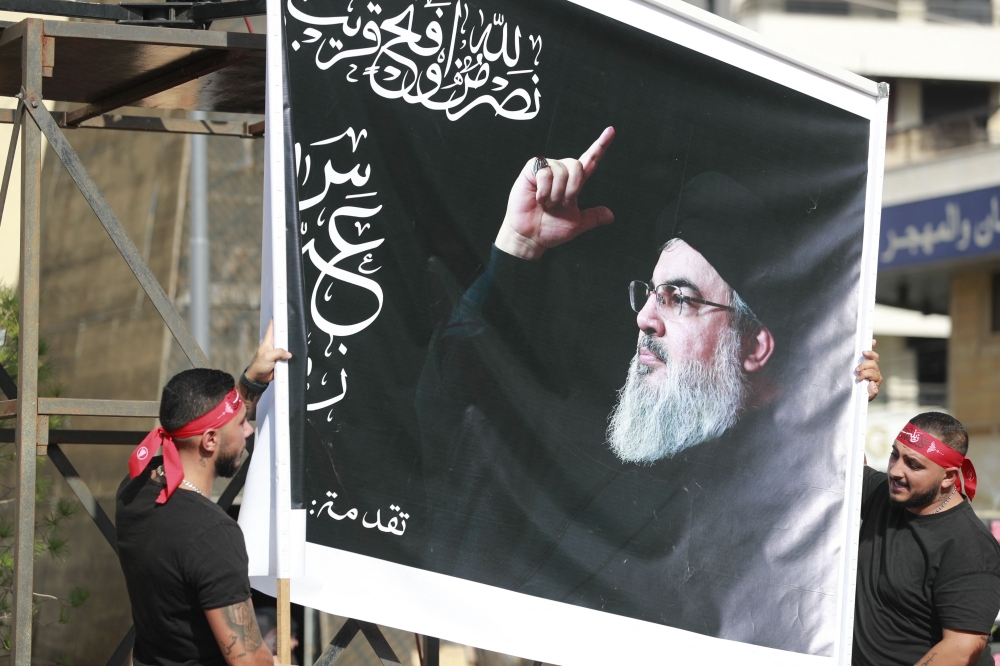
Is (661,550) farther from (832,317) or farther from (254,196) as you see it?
(254,196)

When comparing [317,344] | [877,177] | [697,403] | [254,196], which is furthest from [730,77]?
[254,196]

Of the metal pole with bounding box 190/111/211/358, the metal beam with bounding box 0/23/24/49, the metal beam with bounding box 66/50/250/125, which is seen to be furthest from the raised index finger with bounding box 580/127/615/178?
the metal pole with bounding box 190/111/211/358

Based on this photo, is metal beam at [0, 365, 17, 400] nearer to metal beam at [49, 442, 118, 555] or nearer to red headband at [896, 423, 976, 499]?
metal beam at [49, 442, 118, 555]

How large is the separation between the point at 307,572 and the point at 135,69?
2.08 meters

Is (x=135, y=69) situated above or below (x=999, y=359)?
above

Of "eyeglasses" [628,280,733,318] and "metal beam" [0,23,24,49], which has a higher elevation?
"metal beam" [0,23,24,49]

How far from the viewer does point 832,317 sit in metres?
4.55

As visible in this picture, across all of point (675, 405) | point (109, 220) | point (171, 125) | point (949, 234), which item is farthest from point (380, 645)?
point (949, 234)

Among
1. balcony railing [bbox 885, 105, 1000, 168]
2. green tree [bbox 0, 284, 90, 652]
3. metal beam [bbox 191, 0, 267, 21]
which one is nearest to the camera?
metal beam [bbox 191, 0, 267, 21]

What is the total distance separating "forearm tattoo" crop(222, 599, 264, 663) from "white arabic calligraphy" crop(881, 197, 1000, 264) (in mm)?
15022

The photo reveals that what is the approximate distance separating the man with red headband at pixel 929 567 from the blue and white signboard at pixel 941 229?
12.9m

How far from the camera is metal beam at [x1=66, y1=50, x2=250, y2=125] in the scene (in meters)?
4.25

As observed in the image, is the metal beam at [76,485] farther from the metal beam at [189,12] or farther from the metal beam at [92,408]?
the metal beam at [189,12]

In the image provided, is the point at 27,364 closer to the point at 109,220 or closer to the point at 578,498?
the point at 109,220
